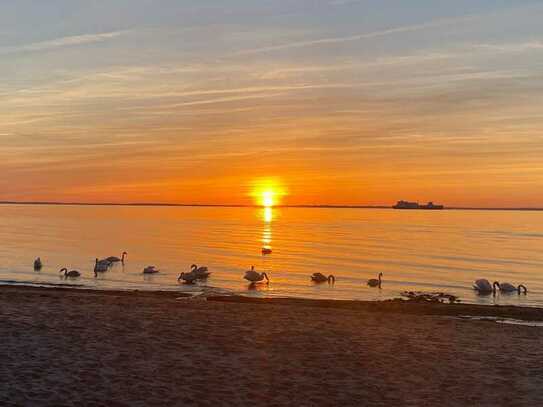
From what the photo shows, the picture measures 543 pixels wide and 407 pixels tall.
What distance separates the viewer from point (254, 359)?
46.6 ft

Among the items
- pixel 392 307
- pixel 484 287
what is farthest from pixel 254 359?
pixel 484 287

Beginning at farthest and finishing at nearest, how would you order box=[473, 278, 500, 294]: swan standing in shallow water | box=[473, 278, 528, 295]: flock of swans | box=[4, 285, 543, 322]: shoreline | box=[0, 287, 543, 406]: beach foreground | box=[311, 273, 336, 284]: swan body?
box=[311, 273, 336, 284]: swan body → box=[473, 278, 500, 294]: swan standing in shallow water → box=[473, 278, 528, 295]: flock of swans → box=[4, 285, 543, 322]: shoreline → box=[0, 287, 543, 406]: beach foreground

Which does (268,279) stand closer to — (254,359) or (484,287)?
(484,287)

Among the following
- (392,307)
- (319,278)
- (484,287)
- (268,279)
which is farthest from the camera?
(268,279)

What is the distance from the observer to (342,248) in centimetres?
7756

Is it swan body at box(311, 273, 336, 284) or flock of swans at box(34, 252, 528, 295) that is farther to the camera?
swan body at box(311, 273, 336, 284)

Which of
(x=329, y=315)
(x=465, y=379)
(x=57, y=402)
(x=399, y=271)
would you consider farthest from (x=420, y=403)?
(x=399, y=271)

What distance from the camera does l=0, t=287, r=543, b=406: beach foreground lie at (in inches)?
453

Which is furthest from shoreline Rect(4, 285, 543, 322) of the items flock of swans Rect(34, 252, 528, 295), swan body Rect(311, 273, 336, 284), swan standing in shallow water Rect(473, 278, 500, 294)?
swan body Rect(311, 273, 336, 284)

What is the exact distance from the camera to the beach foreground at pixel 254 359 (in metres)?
11.5

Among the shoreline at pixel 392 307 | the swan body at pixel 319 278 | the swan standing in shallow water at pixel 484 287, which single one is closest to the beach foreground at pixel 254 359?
the shoreline at pixel 392 307

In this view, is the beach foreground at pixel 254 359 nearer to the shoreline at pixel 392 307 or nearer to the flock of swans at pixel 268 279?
the shoreline at pixel 392 307

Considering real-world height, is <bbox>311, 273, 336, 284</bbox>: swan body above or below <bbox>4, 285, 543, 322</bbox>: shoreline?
above

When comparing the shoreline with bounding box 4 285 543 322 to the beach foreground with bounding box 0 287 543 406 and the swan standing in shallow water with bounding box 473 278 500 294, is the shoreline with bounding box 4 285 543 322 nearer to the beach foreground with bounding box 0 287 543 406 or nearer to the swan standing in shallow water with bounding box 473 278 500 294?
the beach foreground with bounding box 0 287 543 406
